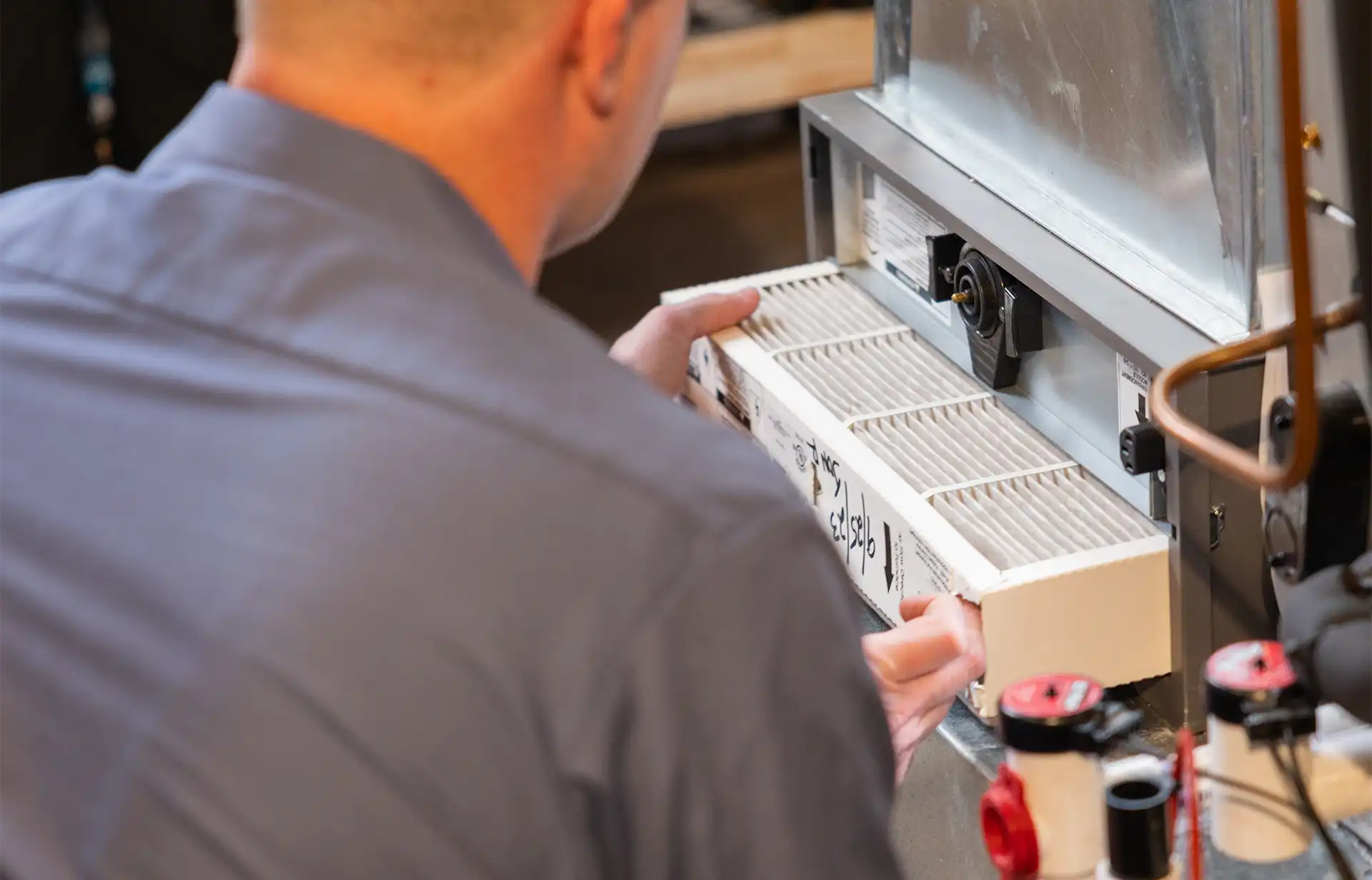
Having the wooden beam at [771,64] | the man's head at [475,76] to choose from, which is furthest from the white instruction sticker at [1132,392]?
the wooden beam at [771,64]

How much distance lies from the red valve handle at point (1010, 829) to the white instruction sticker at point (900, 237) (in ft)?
1.71

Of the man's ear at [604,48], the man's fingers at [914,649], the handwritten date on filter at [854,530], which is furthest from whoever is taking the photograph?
the handwritten date on filter at [854,530]

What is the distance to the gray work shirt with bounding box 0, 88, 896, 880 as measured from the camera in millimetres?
483

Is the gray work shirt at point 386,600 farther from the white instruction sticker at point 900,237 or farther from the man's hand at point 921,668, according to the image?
the white instruction sticker at point 900,237

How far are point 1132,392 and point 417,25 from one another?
583 mm

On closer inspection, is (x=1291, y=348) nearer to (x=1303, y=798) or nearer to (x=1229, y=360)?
(x=1229, y=360)

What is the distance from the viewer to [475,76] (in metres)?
0.57

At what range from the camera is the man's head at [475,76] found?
56 cm

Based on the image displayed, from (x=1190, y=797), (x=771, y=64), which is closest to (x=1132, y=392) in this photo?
(x=1190, y=797)

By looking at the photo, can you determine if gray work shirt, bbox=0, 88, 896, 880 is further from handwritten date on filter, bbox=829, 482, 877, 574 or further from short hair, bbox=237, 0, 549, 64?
handwritten date on filter, bbox=829, 482, 877, 574

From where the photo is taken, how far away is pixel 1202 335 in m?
0.98

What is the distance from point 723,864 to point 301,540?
158 mm

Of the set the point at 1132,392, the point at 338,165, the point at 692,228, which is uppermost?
the point at 338,165

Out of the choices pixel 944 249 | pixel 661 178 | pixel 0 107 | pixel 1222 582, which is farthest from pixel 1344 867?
pixel 661 178
